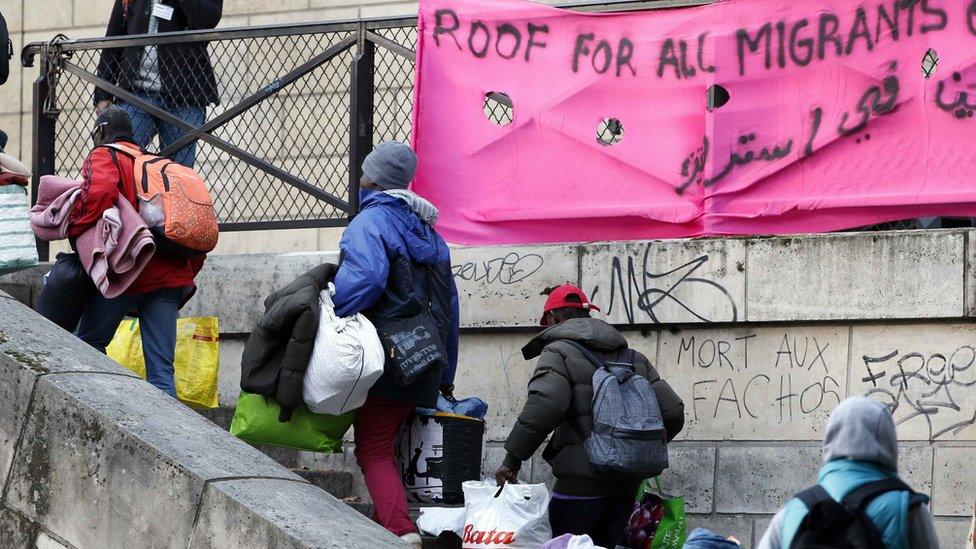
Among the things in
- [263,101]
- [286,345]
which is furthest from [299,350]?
[263,101]

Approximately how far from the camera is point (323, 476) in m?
8.46

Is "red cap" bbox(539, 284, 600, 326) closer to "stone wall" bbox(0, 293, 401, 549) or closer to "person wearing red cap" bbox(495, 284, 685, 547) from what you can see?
"person wearing red cap" bbox(495, 284, 685, 547)

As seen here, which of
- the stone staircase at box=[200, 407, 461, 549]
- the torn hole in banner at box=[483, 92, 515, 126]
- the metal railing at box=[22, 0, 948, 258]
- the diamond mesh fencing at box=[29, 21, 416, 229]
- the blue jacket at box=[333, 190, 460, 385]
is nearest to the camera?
the blue jacket at box=[333, 190, 460, 385]

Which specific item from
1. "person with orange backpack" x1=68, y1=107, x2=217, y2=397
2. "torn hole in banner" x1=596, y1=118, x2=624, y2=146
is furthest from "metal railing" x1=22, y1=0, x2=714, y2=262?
"person with orange backpack" x1=68, y1=107, x2=217, y2=397

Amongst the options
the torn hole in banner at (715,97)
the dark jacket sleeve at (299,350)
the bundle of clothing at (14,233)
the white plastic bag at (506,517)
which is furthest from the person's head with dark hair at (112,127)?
the torn hole in banner at (715,97)

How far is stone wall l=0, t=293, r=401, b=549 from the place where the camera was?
5.93 metres

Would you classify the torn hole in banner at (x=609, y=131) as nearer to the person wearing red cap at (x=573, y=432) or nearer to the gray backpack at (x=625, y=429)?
the person wearing red cap at (x=573, y=432)

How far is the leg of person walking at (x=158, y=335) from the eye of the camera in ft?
26.2

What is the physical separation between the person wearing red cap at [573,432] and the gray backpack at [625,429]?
85 mm

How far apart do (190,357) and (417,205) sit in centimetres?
168

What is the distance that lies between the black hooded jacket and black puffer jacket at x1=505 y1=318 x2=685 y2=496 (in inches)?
134

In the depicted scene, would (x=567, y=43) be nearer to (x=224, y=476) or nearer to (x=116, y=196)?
(x=116, y=196)

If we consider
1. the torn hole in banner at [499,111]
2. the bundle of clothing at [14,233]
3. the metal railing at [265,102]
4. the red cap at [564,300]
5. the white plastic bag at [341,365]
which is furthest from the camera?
the metal railing at [265,102]

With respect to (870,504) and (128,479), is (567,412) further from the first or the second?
(870,504)
